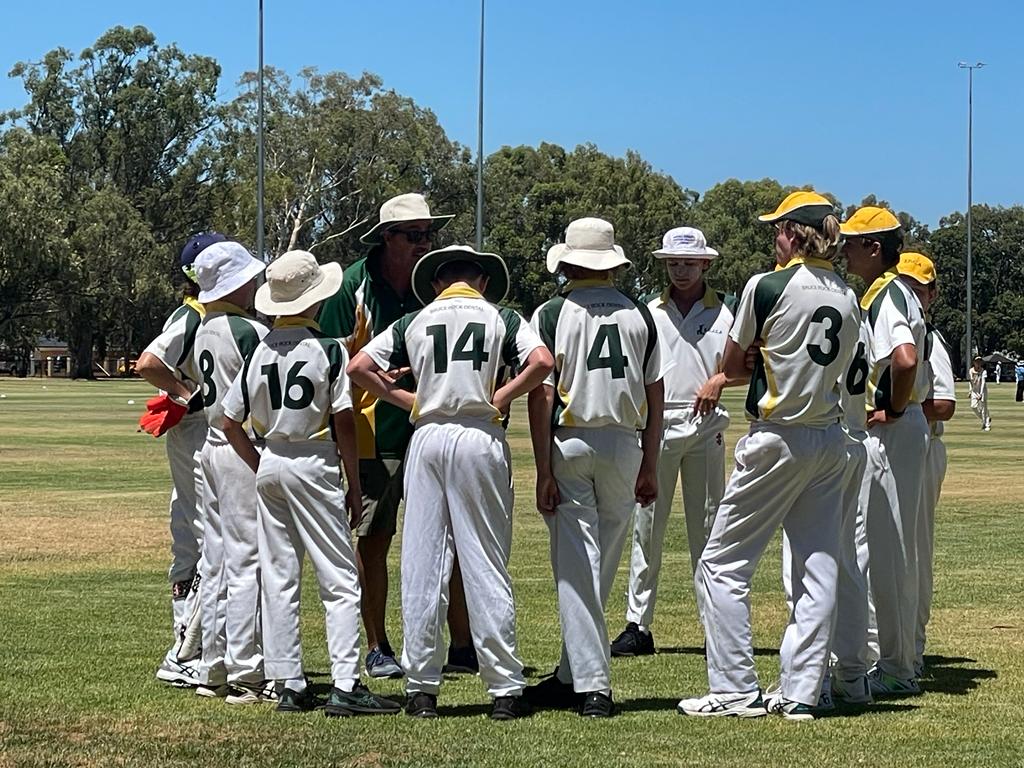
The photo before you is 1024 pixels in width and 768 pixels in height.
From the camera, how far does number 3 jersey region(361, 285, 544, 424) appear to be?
7.59m

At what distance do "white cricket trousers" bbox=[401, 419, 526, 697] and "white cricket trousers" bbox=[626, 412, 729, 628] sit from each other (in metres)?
2.49

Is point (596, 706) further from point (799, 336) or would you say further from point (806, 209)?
point (806, 209)

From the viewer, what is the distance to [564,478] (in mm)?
7867

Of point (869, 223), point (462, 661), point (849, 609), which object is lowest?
point (462, 661)

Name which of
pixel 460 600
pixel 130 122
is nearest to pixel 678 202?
pixel 130 122

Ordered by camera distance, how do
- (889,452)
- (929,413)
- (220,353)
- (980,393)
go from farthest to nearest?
(980,393) → (929,413) → (889,452) → (220,353)

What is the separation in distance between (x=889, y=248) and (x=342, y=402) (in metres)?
2.99

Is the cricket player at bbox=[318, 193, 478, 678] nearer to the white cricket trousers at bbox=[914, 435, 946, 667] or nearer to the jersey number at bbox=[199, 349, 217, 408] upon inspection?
the jersey number at bbox=[199, 349, 217, 408]

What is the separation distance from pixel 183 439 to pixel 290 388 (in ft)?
4.56

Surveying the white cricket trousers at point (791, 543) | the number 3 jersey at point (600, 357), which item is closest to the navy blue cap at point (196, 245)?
the number 3 jersey at point (600, 357)

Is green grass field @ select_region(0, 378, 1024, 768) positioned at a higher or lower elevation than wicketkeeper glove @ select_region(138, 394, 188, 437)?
lower

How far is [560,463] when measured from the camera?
786 centimetres

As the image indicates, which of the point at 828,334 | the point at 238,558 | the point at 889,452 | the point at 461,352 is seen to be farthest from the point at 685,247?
the point at 238,558

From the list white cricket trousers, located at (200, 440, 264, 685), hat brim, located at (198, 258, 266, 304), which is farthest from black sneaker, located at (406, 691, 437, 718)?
hat brim, located at (198, 258, 266, 304)
